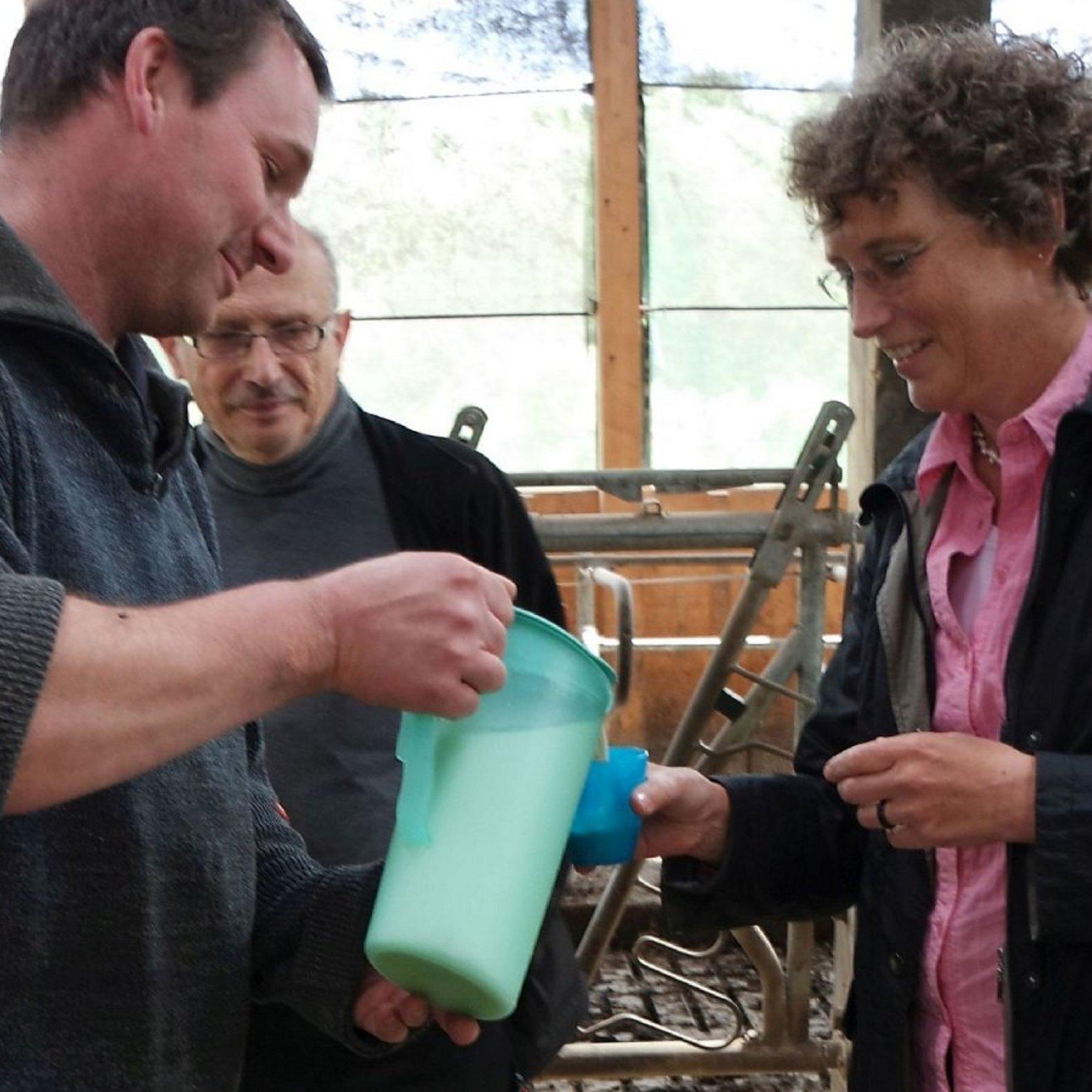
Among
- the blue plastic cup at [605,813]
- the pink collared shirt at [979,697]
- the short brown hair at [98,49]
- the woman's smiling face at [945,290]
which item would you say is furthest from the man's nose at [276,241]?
the pink collared shirt at [979,697]

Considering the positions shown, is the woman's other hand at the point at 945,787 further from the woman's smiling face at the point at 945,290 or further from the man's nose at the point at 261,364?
the man's nose at the point at 261,364

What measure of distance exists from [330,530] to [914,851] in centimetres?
87

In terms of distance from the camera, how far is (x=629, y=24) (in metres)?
4.70

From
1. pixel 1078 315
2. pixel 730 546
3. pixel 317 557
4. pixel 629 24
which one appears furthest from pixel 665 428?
pixel 1078 315

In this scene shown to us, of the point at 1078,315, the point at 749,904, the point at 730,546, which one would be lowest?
the point at 749,904

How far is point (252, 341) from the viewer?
1.87 metres

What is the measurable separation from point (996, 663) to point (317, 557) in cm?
90

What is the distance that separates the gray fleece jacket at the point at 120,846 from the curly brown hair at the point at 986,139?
2.48 feet

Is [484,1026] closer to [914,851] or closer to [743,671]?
[914,851]

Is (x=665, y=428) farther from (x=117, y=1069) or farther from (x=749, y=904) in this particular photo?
(x=117, y=1069)

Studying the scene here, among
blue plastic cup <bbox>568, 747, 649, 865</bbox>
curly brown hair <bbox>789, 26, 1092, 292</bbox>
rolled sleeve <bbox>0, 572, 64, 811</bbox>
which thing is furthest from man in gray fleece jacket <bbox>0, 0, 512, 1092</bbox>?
curly brown hair <bbox>789, 26, 1092, 292</bbox>

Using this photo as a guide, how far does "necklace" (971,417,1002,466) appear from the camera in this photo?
1416 millimetres

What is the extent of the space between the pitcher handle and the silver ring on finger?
513mm

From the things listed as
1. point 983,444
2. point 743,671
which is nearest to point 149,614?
point 983,444
